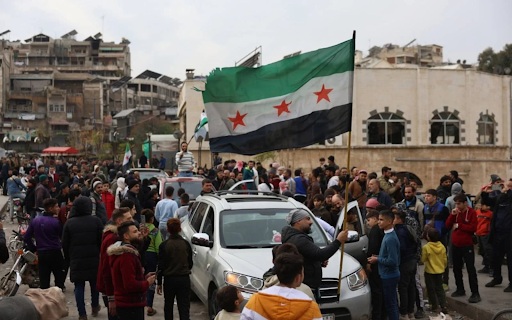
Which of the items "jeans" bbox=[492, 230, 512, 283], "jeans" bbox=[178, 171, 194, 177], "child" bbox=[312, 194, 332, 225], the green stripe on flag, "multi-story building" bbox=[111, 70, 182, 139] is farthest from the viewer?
"multi-story building" bbox=[111, 70, 182, 139]

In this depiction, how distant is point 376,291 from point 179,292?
2841 millimetres

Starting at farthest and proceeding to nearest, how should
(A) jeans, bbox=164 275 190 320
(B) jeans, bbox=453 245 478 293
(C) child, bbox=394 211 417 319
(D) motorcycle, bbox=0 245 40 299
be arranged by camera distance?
(B) jeans, bbox=453 245 478 293 → (C) child, bbox=394 211 417 319 → (A) jeans, bbox=164 275 190 320 → (D) motorcycle, bbox=0 245 40 299

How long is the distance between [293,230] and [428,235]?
3615 mm

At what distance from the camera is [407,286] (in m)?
8.91

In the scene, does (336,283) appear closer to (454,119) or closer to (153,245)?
(153,245)

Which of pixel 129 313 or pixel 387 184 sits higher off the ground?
pixel 387 184

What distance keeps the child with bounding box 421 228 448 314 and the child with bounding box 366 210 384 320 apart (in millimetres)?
1092

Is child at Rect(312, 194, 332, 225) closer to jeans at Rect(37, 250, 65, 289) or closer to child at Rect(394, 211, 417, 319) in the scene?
child at Rect(394, 211, 417, 319)

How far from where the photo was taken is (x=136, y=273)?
21.2ft

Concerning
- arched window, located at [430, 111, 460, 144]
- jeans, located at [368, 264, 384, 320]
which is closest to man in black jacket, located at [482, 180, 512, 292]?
jeans, located at [368, 264, 384, 320]

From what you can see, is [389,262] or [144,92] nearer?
[389,262]

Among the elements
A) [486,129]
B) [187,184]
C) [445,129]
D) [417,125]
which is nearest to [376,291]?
[187,184]

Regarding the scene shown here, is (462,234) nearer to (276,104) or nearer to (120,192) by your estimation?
(276,104)

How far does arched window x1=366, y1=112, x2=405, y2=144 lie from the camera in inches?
1583
